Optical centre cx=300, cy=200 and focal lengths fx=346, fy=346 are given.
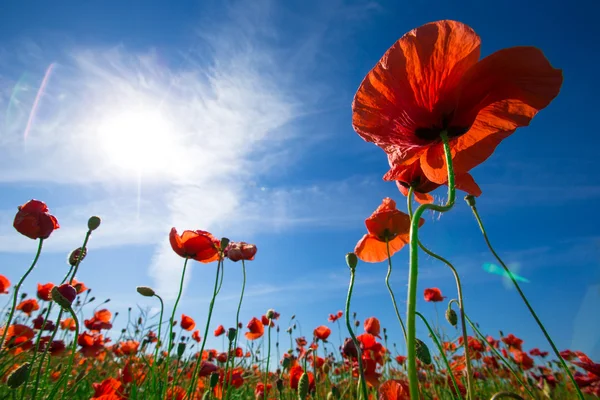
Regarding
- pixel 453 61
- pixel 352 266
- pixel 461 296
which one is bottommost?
pixel 461 296

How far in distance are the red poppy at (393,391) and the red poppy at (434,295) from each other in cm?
338

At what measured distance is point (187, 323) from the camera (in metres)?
4.46

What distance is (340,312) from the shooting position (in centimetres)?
605

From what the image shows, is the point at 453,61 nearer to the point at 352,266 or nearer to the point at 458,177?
the point at 458,177

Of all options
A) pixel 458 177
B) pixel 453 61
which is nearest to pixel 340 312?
pixel 458 177

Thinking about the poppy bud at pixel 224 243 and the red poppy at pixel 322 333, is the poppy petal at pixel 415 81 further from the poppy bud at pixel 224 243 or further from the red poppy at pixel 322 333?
the red poppy at pixel 322 333

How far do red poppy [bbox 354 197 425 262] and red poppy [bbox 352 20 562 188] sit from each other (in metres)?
0.62

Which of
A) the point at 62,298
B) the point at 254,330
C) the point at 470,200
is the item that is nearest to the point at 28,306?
the point at 254,330

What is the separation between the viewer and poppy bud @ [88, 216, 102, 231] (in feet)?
6.01

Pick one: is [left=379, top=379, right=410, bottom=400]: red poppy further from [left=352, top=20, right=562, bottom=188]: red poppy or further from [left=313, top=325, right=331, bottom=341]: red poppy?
[left=313, top=325, right=331, bottom=341]: red poppy

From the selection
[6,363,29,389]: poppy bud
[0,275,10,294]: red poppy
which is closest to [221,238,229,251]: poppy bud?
[6,363,29,389]: poppy bud

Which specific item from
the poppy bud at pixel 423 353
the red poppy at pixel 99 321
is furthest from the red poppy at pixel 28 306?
the poppy bud at pixel 423 353

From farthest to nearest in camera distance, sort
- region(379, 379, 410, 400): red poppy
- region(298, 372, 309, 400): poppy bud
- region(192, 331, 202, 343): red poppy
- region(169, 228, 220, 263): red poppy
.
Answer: region(192, 331, 202, 343): red poppy
region(169, 228, 220, 263): red poppy
region(298, 372, 309, 400): poppy bud
region(379, 379, 410, 400): red poppy

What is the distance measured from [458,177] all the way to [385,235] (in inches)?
30.5
